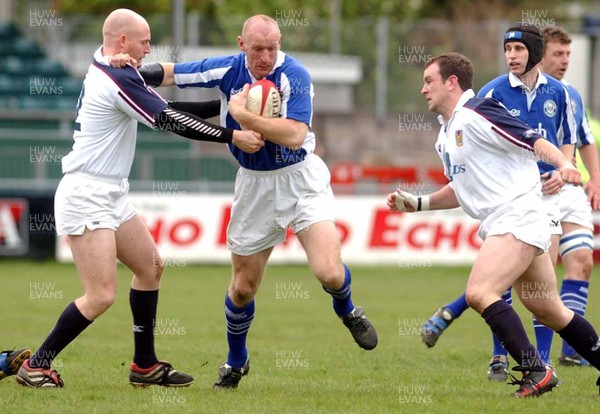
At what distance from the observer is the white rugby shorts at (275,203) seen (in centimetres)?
817

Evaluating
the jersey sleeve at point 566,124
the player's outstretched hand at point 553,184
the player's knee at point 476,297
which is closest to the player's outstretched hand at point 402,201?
the player's outstretched hand at point 553,184

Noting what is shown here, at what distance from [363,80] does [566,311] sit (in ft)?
62.2

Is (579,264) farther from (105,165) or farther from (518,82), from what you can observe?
(105,165)

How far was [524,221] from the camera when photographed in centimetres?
745

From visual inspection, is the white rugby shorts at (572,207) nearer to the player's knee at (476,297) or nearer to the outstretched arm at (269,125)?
the player's knee at (476,297)

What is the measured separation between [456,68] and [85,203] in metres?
2.58

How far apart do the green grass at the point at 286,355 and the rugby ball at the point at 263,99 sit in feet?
6.15

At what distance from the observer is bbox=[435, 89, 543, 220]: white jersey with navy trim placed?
7395 millimetres

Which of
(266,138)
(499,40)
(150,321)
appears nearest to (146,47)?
(266,138)

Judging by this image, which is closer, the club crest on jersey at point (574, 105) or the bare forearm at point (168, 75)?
the bare forearm at point (168, 75)

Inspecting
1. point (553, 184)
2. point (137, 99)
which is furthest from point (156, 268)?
point (553, 184)

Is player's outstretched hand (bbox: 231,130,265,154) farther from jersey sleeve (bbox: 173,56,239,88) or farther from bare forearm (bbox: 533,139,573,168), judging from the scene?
bare forearm (bbox: 533,139,573,168)

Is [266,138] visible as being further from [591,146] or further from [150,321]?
[591,146]

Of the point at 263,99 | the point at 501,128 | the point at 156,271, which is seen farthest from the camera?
the point at 156,271
